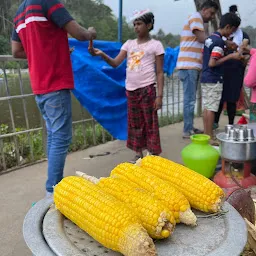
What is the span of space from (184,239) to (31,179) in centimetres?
284

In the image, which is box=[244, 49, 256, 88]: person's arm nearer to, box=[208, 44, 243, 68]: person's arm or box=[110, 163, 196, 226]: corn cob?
box=[208, 44, 243, 68]: person's arm

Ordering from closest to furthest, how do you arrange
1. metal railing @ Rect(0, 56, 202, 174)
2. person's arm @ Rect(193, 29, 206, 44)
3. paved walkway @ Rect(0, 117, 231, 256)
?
paved walkway @ Rect(0, 117, 231, 256) < metal railing @ Rect(0, 56, 202, 174) < person's arm @ Rect(193, 29, 206, 44)

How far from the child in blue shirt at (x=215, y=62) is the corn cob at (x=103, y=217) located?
323 cm

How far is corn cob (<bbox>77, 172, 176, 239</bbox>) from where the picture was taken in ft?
3.10

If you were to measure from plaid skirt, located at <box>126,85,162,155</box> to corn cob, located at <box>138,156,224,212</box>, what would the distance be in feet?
6.84

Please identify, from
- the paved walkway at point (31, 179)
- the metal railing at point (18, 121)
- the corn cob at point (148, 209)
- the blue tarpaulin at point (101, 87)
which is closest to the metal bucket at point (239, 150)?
the paved walkway at point (31, 179)

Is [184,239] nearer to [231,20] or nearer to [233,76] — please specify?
[231,20]

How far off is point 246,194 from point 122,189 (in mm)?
971

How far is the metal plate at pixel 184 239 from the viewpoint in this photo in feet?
→ 2.97

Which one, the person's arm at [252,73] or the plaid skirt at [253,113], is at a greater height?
the person's arm at [252,73]

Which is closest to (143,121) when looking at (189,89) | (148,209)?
(189,89)

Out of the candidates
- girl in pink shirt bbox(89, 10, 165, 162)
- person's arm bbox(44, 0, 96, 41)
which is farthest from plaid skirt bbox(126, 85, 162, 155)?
person's arm bbox(44, 0, 96, 41)

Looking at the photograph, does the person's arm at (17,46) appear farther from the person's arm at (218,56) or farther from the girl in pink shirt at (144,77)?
the person's arm at (218,56)

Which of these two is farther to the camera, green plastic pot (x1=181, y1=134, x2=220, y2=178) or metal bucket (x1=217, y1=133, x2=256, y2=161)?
green plastic pot (x1=181, y1=134, x2=220, y2=178)
